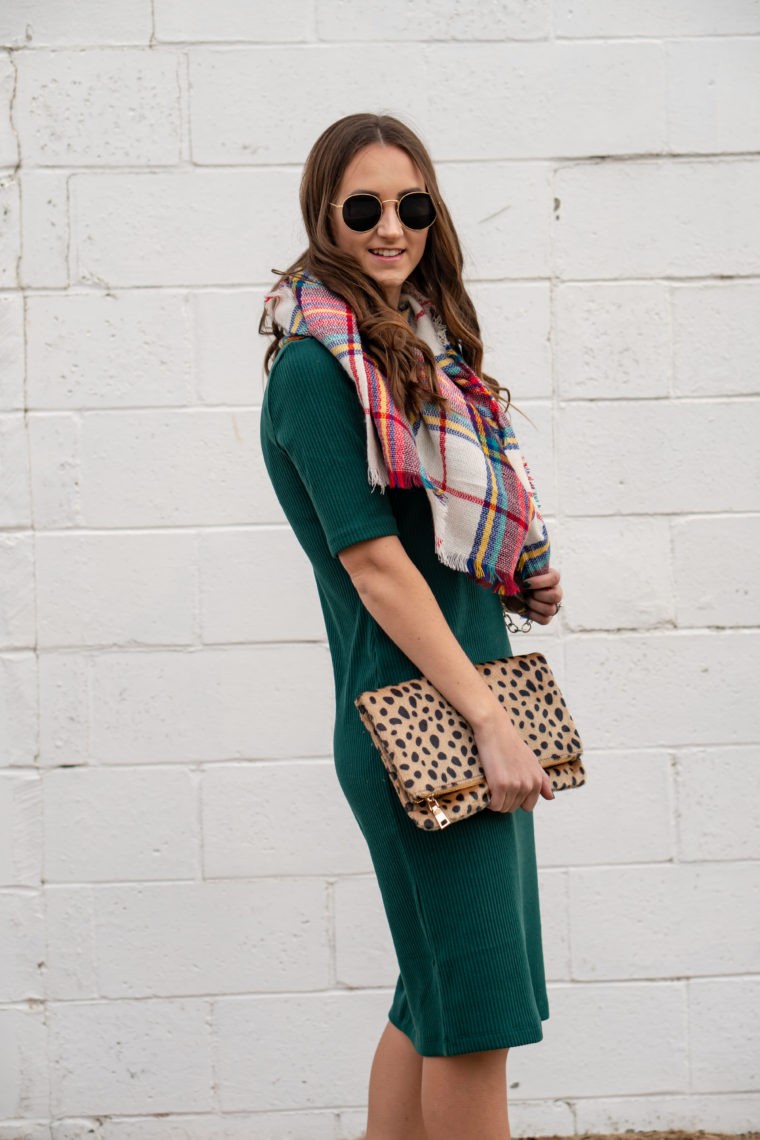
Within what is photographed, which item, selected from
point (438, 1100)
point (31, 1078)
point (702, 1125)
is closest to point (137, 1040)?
point (31, 1078)

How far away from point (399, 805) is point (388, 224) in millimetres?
827

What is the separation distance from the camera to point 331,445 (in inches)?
51.6

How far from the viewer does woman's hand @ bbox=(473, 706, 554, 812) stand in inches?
51.3

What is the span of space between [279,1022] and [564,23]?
2.31 meters

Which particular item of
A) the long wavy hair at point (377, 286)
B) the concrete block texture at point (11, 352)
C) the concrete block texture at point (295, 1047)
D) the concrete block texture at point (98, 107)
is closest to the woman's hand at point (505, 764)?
the long wavy hair at point (377, 286)

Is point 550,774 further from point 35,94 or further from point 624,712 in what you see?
point 35,94

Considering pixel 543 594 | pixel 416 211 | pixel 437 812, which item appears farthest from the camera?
pixel 543 594

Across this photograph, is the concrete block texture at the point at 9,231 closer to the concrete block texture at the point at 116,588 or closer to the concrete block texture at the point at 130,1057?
the concrete block texture at the point at 116,588

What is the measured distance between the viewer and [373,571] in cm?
131

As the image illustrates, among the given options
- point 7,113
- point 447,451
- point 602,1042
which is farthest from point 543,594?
point 7,113

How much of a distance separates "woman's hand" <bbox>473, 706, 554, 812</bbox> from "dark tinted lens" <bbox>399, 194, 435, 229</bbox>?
2.38 ft

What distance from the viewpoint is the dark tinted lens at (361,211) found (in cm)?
145

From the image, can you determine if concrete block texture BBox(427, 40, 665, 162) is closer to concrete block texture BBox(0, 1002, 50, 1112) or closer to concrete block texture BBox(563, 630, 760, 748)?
concrete block texture BBox(563, 630, 760, 748)

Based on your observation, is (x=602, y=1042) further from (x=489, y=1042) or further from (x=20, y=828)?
(x=20, y=828)
